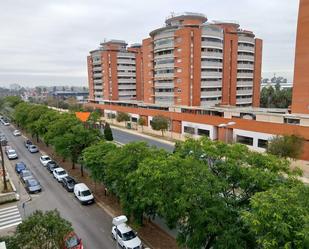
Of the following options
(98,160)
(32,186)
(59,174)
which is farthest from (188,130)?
(98,160)

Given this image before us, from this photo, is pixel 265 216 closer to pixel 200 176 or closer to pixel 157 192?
pixel 200 176

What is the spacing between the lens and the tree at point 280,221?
27.5ft

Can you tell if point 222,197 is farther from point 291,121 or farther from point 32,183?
point 291,121

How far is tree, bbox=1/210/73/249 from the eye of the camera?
1282 cm

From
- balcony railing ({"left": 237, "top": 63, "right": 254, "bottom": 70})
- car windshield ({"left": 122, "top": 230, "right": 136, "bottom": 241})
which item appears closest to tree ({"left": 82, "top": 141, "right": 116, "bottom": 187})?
car windshield ({"left": 122, "top": 230, "right": 136, "bottom": 241})

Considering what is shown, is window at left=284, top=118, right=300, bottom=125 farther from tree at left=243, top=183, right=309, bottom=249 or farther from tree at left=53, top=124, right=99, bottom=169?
tree at left=243, top=183, right=309, bottom=249

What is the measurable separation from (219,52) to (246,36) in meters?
12.1

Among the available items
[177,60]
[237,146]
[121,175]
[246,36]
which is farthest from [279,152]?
[246,36]

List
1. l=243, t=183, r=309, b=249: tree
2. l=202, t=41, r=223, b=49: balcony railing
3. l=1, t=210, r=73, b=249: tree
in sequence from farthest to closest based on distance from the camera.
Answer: l=202, t=41, r=223, b=49: balcony railing
l=1, t=210, r=73, b=249: tree
l=243, t=183, r=309, b=249: tree

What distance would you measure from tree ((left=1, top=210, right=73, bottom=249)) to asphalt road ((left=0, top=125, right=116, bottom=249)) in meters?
5.09

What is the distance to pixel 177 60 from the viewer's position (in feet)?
193

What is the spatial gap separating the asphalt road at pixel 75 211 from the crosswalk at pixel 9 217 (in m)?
0.58

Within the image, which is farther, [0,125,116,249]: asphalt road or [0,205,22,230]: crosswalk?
[0,205,22,230]: crosswalk

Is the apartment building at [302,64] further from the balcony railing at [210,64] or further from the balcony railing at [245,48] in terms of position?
the balcony railing at [245,48]
